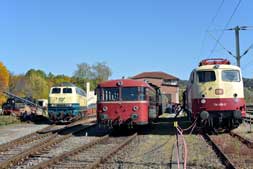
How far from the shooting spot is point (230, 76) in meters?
19.1

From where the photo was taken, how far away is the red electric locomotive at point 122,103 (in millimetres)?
19703

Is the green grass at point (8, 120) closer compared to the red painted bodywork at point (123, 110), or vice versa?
the red painted bodywork at point (123, 110)

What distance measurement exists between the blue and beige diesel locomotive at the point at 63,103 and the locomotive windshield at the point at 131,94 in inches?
496

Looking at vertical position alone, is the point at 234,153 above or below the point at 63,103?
below

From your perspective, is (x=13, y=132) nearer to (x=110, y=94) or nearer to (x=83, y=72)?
(x=110, y=94)

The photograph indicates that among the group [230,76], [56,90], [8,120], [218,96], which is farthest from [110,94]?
[8,120]

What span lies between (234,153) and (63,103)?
20.6 m

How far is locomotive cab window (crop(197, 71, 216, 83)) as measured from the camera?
19078 millimetres

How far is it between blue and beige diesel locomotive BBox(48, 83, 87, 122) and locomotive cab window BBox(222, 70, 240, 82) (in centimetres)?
1578

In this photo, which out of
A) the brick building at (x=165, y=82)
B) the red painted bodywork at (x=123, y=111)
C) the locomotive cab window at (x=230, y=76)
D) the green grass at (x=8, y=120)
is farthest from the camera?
the brick building at (x=165, y=82)

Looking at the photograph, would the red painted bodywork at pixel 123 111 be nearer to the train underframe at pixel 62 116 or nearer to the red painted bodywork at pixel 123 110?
the red painted bodywork at pixel 123 110

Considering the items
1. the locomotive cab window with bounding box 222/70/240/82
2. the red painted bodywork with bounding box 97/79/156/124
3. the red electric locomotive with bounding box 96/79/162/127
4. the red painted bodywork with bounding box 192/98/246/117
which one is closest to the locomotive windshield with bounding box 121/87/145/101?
the red electric locomotive with bounding box 96/79/162/127

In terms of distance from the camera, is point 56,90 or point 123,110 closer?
point 123,110

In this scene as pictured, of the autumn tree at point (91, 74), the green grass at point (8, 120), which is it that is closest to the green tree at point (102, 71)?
the autumn tree at point (91, 74)
